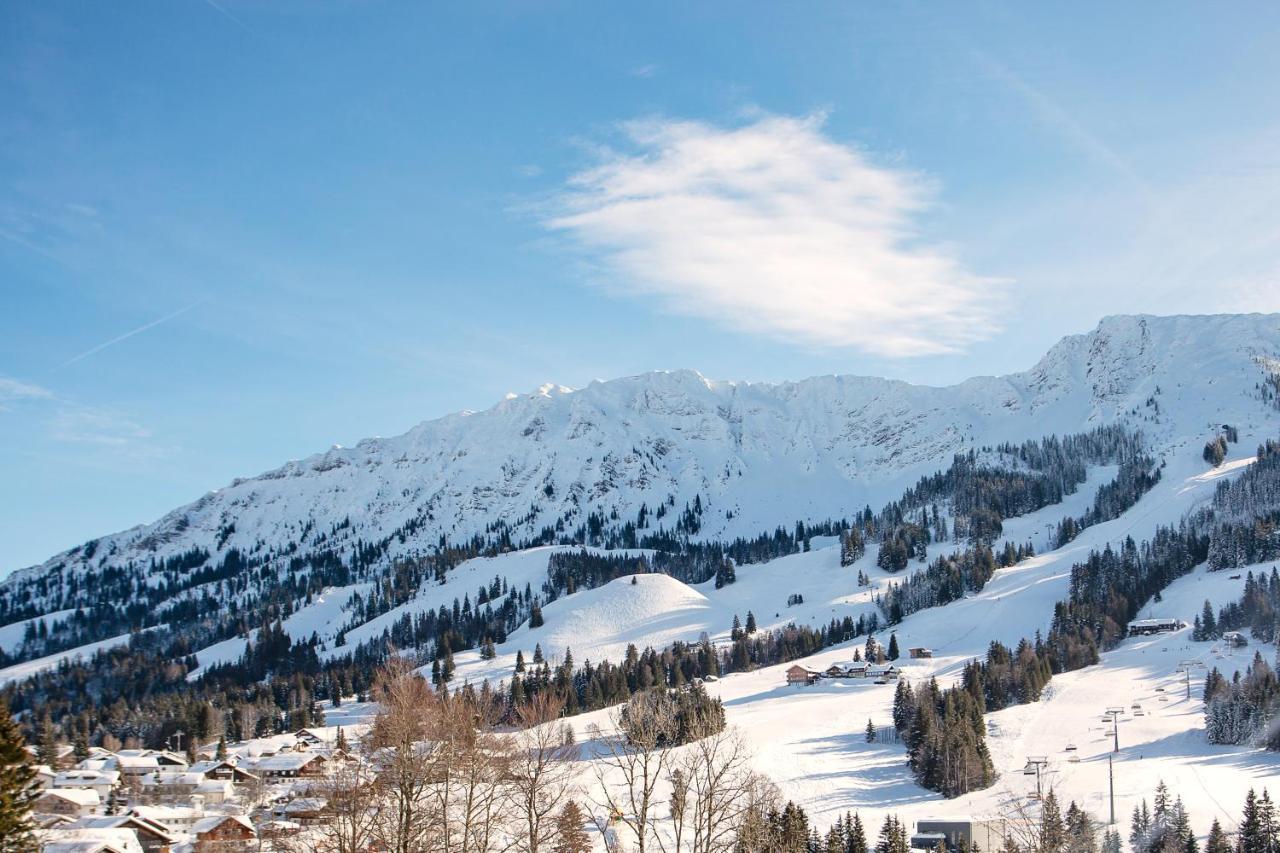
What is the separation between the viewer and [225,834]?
178 ft

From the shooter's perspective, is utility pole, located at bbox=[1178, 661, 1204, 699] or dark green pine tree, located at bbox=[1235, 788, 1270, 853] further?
utility pole, located at bbox=[1178, 661, 1204, 699]

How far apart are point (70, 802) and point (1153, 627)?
11912cm

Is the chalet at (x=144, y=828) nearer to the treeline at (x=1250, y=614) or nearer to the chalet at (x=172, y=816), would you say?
the chalet at (x=172, y=816)

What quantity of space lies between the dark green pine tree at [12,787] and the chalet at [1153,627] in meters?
130

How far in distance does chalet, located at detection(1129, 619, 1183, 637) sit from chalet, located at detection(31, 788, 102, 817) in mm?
115643

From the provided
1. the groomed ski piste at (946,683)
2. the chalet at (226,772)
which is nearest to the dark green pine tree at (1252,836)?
the groomed ski piste at (946,683)

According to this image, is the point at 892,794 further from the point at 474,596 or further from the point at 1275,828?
the point at 474,596

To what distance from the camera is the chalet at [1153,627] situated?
128125mm

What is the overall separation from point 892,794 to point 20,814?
2316 inches

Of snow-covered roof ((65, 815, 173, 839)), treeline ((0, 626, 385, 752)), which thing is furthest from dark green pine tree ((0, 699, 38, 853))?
treeline ((0, 626, 385, 752))

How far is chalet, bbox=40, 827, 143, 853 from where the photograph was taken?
145 feet

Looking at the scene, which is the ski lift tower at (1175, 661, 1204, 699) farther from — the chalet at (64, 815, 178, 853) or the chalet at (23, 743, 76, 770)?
the chalet at (23, 743, 76, 770)

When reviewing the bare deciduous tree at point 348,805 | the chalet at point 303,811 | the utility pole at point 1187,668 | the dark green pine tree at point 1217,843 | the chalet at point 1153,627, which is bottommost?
the dark green pine tree at point 1217,843

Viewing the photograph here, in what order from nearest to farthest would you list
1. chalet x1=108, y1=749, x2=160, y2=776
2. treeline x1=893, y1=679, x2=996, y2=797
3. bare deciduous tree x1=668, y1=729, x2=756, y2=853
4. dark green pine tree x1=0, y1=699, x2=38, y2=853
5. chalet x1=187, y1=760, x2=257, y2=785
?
1. bare deciduous tree x1=668, y1=729, x2=756, y2=853
2. dark green pine tree x1=0, y1=699, x2=38, y2=853
3. treeline x1=893, y1=679, x2=996, y2=797
4. chalet x1=187, y1=760, x2=257, y2=785
5. chalet x1=108, y1=749, x2=160, y2=776
